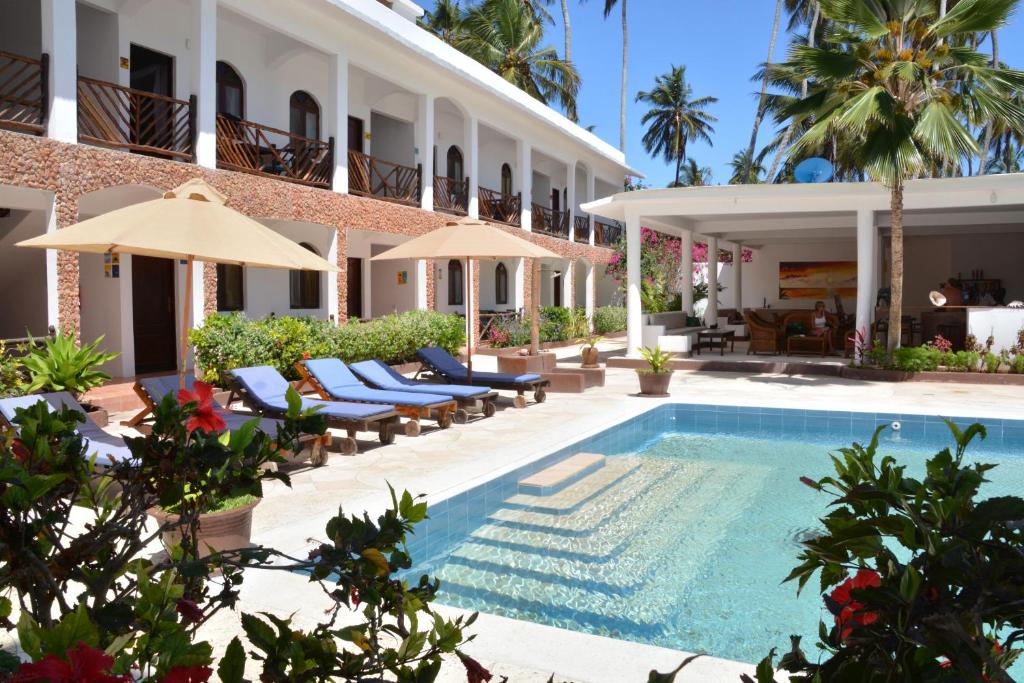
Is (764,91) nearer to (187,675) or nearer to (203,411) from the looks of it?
(203,411)

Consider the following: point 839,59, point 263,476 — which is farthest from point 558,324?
point 263,476

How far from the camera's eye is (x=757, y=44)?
173 feet

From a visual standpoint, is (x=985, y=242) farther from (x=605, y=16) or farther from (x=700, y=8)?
(x=700, y=8)

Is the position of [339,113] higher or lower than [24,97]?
higher

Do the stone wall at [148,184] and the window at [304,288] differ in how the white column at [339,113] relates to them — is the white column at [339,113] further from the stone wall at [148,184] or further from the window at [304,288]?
the window at [304,288]

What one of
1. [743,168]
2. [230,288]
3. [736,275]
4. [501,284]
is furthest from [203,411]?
[743,168]

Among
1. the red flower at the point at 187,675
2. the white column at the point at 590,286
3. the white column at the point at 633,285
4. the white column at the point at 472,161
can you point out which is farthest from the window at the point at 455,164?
the red flower at the point at 187,675

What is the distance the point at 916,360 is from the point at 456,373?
8.75 meters

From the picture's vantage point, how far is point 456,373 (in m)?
11.8

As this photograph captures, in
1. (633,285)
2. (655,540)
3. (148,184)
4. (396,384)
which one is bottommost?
(655,540)

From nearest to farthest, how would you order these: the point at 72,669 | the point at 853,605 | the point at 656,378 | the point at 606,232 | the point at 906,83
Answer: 1. the point at 72,669
2. the point at 853,605
3. the point at 656,378
4. the point at 906,83
5. the point at 606,232

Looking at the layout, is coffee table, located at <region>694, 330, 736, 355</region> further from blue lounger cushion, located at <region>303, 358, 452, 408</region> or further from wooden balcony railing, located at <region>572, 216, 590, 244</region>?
wooden balcony railing, located at <region>572, 216, 590, 244</region>

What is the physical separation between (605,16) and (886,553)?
42.9 meters

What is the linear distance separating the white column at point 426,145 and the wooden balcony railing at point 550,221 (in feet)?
21.5
